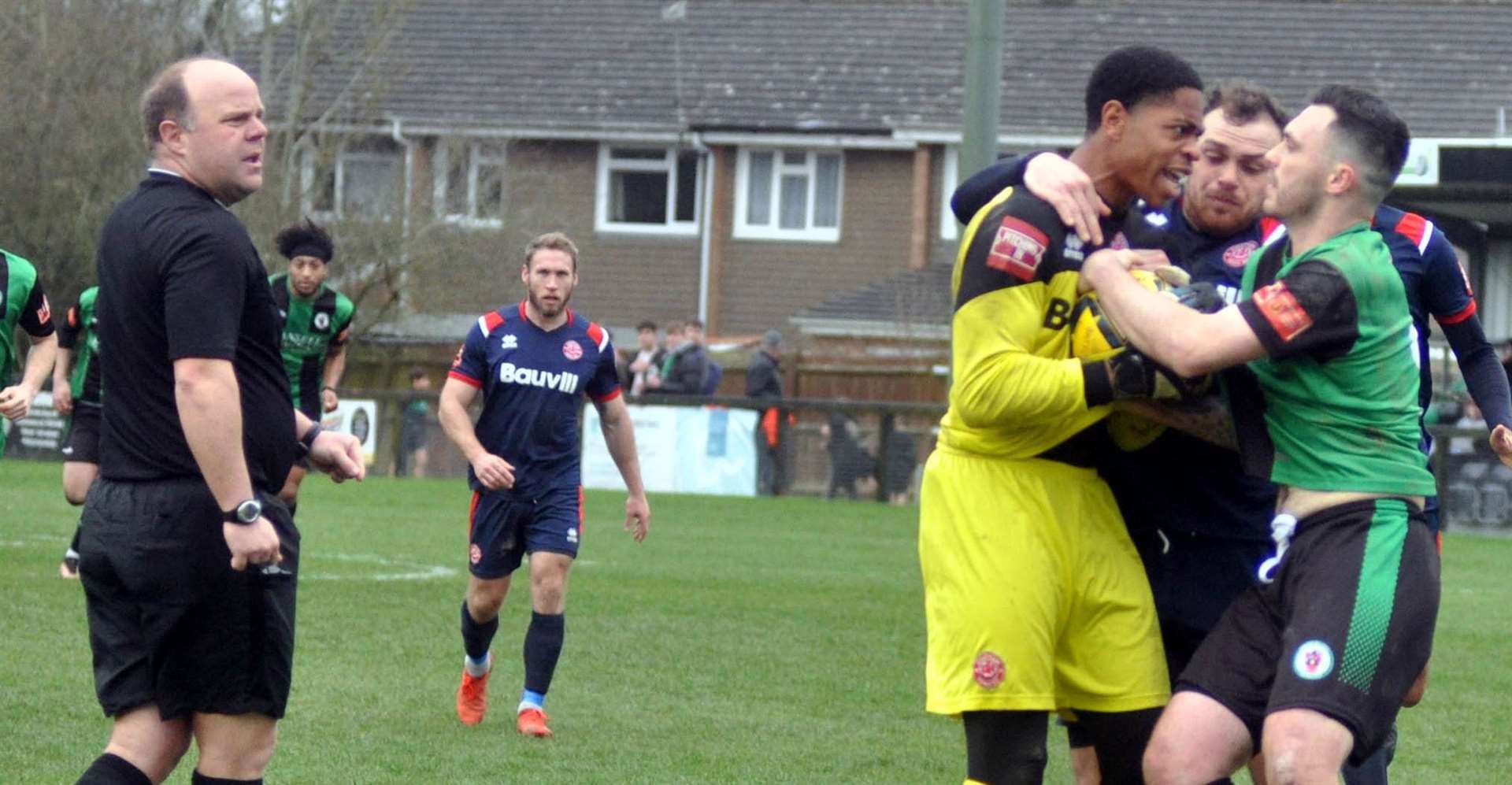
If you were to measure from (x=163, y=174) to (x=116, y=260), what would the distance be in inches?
9.1

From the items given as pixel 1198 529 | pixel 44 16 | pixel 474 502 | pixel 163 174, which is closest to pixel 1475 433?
pixel 474 502

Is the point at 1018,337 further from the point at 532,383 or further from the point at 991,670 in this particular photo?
the point at 532,383

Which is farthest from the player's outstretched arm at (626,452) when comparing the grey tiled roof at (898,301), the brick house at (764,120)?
the brick house at (764,120)

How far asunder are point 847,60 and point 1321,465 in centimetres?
3128

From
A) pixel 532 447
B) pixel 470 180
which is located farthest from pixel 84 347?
pixel 470 180

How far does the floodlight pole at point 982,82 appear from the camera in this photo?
9.93m

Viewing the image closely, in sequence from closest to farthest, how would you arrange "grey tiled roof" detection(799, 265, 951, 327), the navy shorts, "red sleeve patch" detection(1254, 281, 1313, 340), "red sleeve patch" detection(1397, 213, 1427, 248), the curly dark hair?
"red sleeve patch" detection(1254, 281, 1313, 340)
"red sleeve patch" detection(1397, 213, 1427, 248)
the navy shorts
the curly dark hair
"grey tiled roof" detection(799, 265, 951, 327)

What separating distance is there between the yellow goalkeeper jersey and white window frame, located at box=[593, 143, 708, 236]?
98.6 feet

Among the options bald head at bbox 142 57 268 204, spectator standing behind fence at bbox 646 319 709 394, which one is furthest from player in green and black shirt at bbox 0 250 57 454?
spectator standing behind fence at bbox 646 319 709 394

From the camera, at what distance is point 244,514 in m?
4.72

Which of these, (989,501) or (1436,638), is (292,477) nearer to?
(1436,638)

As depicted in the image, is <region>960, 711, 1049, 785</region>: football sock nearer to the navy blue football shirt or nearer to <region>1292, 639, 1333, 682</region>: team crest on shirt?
<region>1292, 639, 1333, 682</region>: team crest on shirt

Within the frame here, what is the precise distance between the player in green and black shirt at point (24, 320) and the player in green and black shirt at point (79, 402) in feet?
8.32

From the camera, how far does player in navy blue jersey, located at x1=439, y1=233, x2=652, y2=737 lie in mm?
8719
